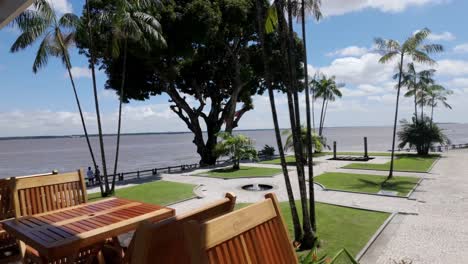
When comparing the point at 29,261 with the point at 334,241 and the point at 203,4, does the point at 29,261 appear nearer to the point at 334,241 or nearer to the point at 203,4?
the point at 334,241

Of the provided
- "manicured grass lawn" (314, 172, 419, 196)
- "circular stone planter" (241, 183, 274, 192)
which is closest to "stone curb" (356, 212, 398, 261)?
"manicured grass lawn" (314, 172, 419, 196)

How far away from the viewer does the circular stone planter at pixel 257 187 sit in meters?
12.3

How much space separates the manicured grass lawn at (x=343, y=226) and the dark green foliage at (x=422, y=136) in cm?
1915

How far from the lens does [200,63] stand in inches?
869

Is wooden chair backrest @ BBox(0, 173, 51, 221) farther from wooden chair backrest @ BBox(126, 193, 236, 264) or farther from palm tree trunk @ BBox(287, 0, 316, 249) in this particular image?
palm tree trunk @ BBox(287, 0, 316, 249)

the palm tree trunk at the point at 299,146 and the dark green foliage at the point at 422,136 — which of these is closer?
the palm tree trunk at the point at 299,146

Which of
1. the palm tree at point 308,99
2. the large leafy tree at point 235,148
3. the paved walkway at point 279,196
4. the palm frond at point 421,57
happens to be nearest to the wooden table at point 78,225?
the palm tree at point 308,99

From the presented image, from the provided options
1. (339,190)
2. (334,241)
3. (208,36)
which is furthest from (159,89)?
(334,241)

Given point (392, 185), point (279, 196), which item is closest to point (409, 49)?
point (392, 185)

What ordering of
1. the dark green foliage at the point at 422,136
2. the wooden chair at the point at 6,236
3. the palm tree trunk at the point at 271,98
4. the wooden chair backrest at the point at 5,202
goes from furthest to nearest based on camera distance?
the dark green foliage at the point at 422,136 → the palm tree trunk at the point at 271,98 → the wooden chair backrest at the point at 5,202 → the wooden chair at the point at 6,236

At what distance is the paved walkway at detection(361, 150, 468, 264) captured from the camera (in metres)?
5.58

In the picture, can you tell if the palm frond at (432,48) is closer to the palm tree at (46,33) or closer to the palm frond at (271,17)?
the palm frond at (271,17)

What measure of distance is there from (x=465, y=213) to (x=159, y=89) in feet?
57.5

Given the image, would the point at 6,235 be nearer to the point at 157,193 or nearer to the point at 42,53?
the point at 157,193
